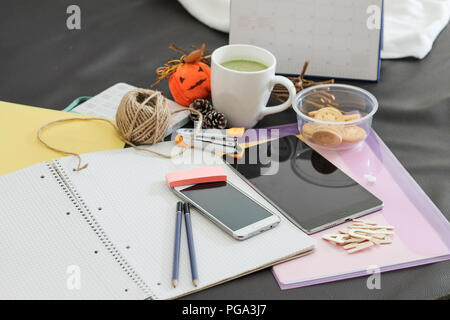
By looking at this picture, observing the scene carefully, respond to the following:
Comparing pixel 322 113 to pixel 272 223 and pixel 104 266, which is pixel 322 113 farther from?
pixel 104 266

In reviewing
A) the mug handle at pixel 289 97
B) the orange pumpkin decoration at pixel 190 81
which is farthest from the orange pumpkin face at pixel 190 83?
the mug handle at pixel 289 97

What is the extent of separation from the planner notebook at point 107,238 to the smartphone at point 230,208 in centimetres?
1

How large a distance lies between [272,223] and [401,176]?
0.23 meters

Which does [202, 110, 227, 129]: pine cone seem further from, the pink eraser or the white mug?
the pink eraser

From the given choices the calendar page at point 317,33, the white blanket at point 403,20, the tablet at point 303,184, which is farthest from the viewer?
the white blanket at point 403,20

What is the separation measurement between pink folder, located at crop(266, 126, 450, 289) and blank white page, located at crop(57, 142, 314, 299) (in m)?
0.03

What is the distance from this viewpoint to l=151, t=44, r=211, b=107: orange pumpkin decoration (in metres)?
0.88

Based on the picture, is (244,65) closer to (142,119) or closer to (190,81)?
(190,81)

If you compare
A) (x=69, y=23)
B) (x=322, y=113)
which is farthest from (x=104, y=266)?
(x=69, y=23)

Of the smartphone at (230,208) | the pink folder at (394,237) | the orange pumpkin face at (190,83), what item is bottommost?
the pink folder at (394,237)

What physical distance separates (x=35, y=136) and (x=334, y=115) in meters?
0.46

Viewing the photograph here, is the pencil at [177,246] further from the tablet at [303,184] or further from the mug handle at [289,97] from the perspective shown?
the mug handle at [289,97]

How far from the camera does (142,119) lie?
30.8 inches

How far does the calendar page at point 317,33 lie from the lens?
95cm
